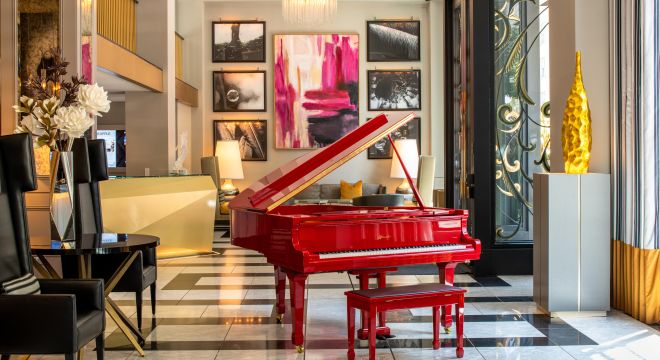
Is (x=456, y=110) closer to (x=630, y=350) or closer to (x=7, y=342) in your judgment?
(x=630, y=350)

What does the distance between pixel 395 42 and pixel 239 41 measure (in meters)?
2.77

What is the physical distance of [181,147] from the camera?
12.5 m

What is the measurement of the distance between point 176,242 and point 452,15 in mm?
4351

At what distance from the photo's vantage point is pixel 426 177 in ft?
36.0

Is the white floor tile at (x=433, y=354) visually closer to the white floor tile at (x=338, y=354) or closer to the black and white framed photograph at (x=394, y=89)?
the white floor tile at (x=338, y=354)

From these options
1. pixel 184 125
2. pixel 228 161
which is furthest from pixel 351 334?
pixel 184 125

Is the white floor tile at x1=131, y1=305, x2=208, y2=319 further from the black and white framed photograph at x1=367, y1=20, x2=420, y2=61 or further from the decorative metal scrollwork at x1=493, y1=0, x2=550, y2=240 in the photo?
the black and white framed photograph at x1=367, y1=20, x2=420, y2=61

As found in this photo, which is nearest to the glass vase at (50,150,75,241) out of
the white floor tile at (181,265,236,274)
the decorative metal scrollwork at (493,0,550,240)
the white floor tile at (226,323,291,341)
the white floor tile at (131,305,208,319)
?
the white floor tile at (226,323,291,341)

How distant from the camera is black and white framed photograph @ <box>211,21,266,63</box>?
14039 mm

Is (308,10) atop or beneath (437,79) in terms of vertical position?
atop

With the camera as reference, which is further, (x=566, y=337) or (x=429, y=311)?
(x=429, y=311)

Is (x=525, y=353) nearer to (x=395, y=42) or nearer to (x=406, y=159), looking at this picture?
(x=406, y=159)

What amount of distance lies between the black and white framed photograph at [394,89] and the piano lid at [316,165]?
8.97 m

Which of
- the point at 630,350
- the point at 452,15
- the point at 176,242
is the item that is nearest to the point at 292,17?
the point at 452,15
